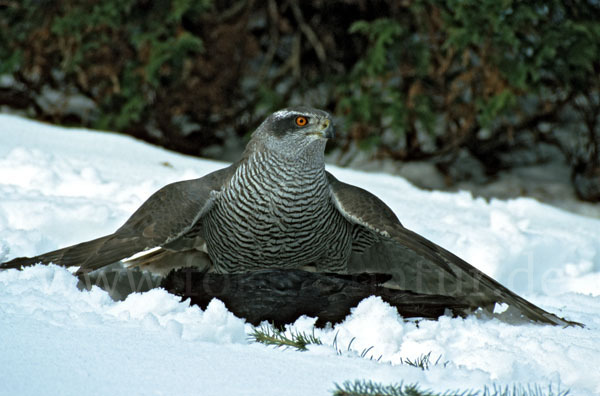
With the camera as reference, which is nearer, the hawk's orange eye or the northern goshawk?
the northern goshawk

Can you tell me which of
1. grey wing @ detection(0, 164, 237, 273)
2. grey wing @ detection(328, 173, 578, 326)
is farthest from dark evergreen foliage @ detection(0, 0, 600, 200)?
Result: grey wing @ detection(0, 164, 237, 273)

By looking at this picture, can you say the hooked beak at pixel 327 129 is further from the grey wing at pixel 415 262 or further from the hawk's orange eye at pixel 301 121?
the grey wing at pixel 415 262

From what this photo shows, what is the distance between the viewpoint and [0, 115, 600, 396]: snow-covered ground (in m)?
2.20

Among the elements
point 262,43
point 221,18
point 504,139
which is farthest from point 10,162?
point 504,139

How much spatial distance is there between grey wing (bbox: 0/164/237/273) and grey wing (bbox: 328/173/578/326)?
0.75 m

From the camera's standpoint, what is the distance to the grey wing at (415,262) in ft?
11.6

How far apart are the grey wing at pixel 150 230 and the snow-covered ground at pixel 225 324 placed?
26cm

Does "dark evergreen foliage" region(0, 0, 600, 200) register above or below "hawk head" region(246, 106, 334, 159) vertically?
above

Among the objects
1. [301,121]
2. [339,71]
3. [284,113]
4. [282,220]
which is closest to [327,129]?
[301,121]

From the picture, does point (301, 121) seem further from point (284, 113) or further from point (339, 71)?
point (339, 71)

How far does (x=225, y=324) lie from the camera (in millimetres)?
2797

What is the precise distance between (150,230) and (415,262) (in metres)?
1.51

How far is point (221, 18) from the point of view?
812 cm

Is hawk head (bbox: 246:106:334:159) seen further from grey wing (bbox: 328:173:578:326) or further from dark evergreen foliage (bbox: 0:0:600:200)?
dark evergreen foliage (bbox: 0:0:600:200)
